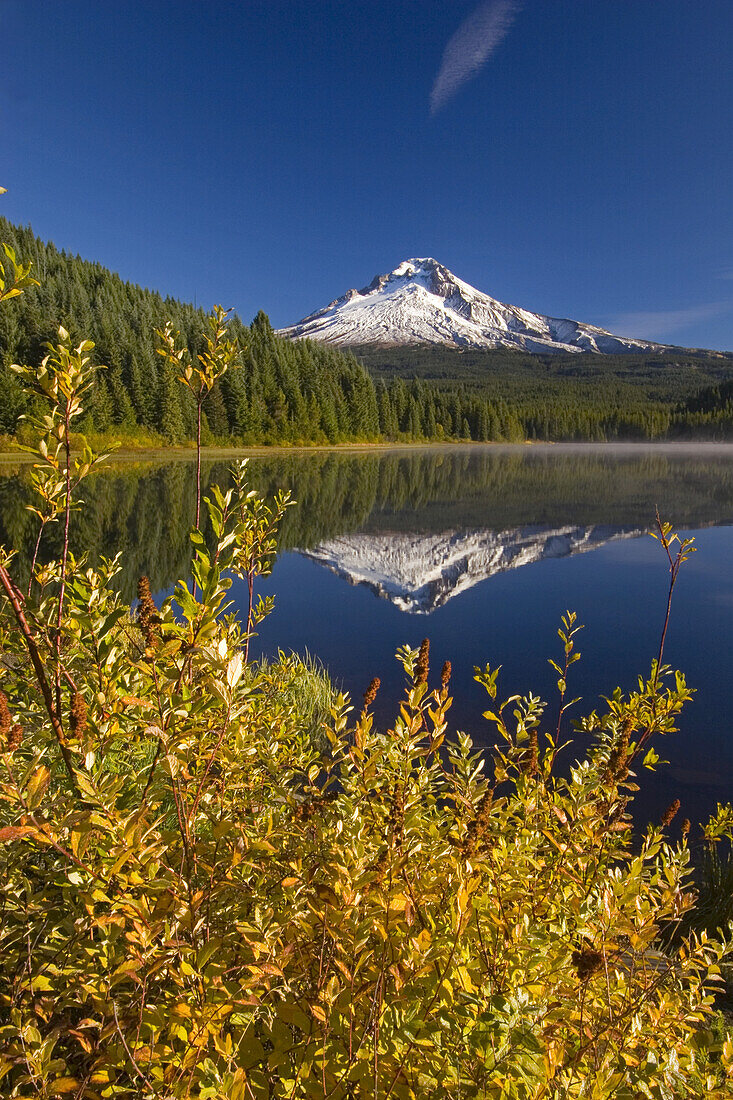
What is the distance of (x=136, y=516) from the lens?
73.0ft

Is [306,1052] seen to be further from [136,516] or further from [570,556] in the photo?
[136,516]

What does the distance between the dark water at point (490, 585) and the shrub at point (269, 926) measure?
4.80 m

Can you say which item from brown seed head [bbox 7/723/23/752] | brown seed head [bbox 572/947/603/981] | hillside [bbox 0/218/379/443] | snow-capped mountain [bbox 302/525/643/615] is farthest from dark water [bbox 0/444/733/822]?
hillside [bbox 0/218/379/443]

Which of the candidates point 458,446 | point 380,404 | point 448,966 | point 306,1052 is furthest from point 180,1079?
point 458,446

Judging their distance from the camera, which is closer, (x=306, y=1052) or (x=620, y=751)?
(x=306, y=1052)

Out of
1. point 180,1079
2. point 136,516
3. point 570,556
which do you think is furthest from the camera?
point 136,516

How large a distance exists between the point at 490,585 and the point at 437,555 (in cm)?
349

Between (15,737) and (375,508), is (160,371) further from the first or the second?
(15,737)

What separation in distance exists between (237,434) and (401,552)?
5677 centimetres

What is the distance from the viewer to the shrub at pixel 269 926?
4.62ft

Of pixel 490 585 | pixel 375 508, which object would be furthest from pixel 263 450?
pixel 490 585

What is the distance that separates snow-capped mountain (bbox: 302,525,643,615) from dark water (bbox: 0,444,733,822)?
7cm

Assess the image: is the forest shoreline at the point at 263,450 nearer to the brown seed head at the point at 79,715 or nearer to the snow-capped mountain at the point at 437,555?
the snow-capped mountain at the point at 437,555

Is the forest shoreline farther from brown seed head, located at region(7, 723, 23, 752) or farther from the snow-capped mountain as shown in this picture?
brown seed head, located at region(7, 723, 23, 752)
